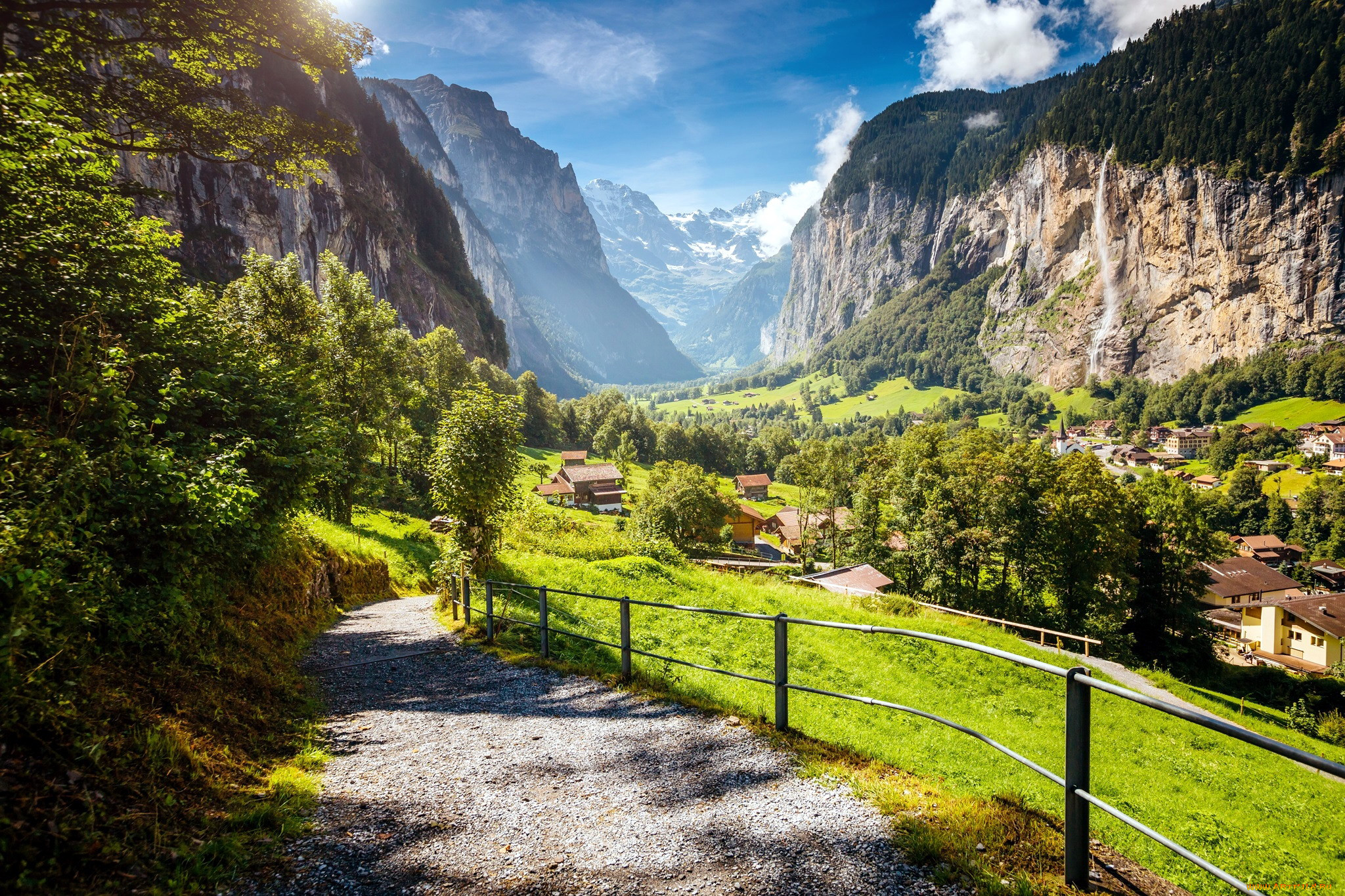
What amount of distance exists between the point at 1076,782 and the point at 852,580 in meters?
28.8

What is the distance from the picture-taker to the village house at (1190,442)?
391ft

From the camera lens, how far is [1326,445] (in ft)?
328

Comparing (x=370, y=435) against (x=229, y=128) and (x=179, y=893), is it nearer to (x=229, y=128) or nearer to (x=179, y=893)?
(x=229, y=128)

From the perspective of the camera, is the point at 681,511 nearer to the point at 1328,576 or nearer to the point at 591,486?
the point at 591,486

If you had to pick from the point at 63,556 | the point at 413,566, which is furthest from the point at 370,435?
the point at 63,556

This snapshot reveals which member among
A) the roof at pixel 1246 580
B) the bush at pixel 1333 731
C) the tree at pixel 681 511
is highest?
the tree at pixel 681 511

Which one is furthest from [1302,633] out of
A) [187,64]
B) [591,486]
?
[187,64]

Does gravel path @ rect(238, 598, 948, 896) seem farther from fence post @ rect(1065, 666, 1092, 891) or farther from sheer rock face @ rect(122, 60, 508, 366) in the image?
sheer rock face @ rect(122, 60, 508, 366)

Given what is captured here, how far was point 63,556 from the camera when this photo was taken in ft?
13.7

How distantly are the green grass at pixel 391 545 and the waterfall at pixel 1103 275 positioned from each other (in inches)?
8044

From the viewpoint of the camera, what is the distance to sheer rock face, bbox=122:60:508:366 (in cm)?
6184

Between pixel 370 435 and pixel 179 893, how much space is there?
24.0 metres

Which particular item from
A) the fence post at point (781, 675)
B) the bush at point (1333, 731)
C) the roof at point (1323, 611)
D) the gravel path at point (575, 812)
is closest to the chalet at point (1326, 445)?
the roof at point (1323, 611)

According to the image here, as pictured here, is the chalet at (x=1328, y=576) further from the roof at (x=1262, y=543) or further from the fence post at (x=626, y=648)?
the fence post at (x=626, y=648)
